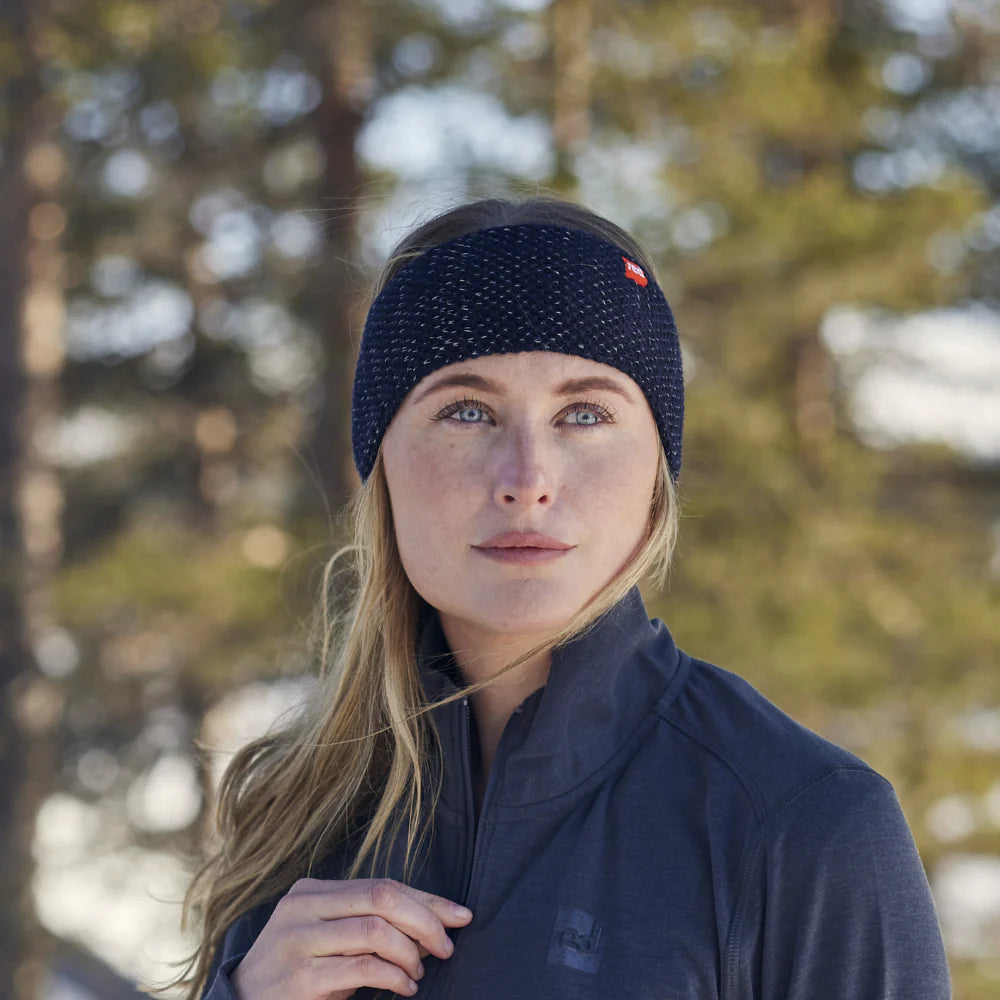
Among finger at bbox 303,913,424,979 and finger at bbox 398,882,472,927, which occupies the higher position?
finger at bbox 398,882,472,927

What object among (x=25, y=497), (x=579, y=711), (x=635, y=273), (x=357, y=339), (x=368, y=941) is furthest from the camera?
(x=25, y=497)

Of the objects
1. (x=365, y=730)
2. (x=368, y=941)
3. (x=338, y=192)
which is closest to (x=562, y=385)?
(x=365, y=730)

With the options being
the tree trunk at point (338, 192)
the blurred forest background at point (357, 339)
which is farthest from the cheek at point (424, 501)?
the tree trunk at point (338, 192)

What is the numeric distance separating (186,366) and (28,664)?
461 cm

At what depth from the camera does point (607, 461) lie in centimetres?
166

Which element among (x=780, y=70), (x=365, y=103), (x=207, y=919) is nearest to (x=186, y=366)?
(x=365, y=103)

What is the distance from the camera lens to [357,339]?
6371mm

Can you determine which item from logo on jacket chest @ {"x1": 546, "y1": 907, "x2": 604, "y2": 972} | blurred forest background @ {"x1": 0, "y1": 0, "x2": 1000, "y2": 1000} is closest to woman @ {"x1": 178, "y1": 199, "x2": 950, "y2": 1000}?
logo on jacket chest @ {"x1": 546, "y1": 907, "x2": 604, "y2": 972}

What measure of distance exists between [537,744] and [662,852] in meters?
0.22

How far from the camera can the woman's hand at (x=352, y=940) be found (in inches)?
61.3

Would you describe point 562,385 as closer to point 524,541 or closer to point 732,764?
point 524,541

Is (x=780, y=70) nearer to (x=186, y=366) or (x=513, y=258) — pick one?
(x=186, y=366)

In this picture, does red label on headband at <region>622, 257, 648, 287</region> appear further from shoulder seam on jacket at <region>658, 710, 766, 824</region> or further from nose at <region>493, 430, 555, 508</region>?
shoulder seam on jacket at <region>658, 710, 766, 824</region>

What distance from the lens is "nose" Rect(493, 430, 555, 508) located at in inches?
63.0
